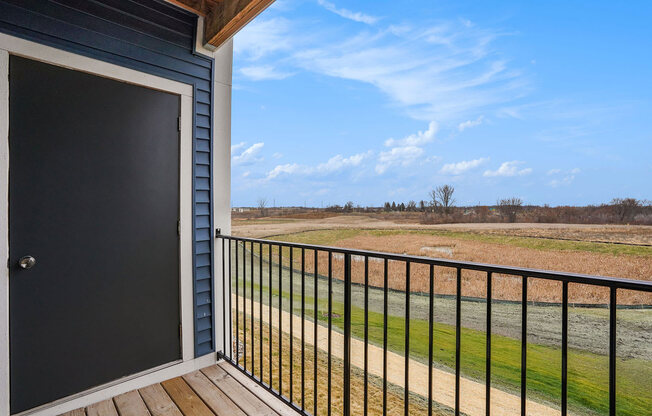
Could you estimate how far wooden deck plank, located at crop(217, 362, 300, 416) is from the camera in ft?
6.06

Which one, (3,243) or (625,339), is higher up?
(3,243)

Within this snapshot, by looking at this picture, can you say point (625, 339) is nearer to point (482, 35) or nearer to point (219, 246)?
point (219, 246)

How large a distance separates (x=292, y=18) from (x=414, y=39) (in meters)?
4.92

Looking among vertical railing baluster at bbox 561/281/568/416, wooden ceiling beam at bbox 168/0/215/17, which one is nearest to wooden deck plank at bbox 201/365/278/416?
vertical railing baluster at bbox 561/281/568/416

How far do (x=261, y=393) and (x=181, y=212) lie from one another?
135 centimetres

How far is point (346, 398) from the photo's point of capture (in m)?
1.58

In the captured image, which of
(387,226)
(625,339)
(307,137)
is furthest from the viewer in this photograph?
(307,137)

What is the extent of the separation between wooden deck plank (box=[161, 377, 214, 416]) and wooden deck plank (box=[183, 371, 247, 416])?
3 centimetres

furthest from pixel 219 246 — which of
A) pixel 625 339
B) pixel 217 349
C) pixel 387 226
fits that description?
pixel 625 339

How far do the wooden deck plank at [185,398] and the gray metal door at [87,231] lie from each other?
0.61 feet

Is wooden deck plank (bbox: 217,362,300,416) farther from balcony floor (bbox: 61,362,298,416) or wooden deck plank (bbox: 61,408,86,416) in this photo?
wooden deck plank (bbox: 61,408,86,416)

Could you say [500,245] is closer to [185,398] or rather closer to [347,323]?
[347,323]

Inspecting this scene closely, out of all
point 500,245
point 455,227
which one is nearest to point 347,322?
point 455,227

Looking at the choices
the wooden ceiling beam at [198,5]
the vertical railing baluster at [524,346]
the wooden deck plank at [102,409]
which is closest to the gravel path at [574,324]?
the wooden deck plank at [102,409]
